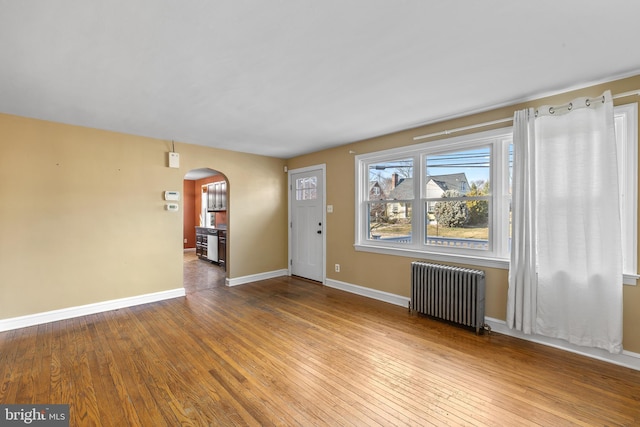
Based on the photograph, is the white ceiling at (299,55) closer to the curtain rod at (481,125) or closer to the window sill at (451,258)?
the curtain rod at (481,125)

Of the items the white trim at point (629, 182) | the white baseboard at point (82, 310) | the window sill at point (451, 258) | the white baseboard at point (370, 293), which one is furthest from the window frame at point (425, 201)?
the white baseboard at point (82, 310)

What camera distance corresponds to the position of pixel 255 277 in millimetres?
5289

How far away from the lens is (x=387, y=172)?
13.8 ft

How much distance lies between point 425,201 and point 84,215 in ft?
14.6

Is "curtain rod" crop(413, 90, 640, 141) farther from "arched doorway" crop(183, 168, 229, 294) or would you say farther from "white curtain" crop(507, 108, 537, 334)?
"arched doorway" crop(183, 168, 229, 294)

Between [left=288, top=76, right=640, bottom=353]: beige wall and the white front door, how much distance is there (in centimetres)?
22

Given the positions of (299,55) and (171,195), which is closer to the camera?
(299,55)

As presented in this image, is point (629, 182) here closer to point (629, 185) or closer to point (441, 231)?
point (629, 185)

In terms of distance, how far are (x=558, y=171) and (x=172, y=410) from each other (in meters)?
3.70

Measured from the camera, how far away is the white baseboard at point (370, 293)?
3919 millimetres

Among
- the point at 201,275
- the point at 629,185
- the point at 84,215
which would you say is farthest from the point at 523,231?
the point at 201,275

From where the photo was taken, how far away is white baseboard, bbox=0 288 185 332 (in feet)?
10.4

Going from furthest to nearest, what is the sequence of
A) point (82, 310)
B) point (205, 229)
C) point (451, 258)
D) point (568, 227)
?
point (205, 229)
point (82, 310)
point (451, 258)
point (568, 227)

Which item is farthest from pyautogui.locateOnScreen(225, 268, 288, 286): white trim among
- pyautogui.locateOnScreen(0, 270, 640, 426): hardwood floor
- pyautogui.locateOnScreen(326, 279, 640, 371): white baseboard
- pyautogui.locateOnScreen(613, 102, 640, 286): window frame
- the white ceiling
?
pyautogui.locateOnScreen(613, 102, 640, 286): window frame
